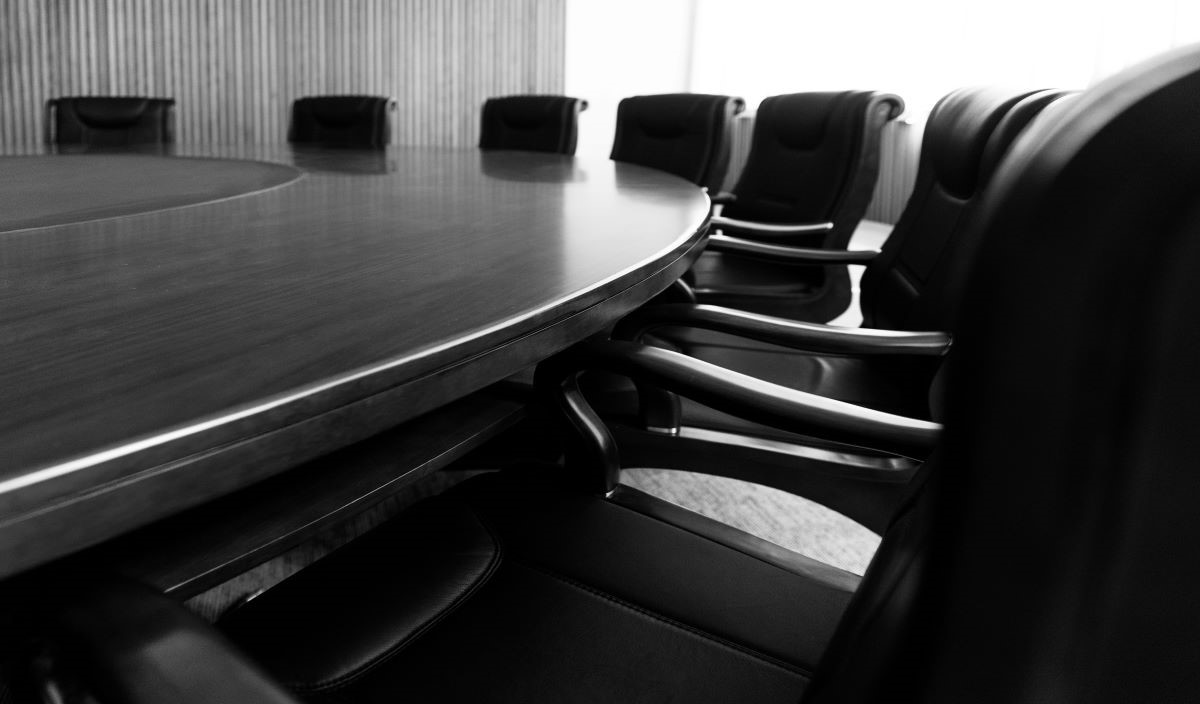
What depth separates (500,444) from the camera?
4.99ft

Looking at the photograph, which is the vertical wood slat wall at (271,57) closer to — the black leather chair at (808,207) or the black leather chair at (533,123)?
the black leather chair at (533,123)

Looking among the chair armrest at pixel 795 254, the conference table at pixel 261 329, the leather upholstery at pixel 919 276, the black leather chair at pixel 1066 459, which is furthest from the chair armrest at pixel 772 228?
the black leather chair at pixel 1066 459

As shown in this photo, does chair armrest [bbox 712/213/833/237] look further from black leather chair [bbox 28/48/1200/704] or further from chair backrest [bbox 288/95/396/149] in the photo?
chair backrest [bbox 288/95/396/149]

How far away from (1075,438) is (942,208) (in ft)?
4.50

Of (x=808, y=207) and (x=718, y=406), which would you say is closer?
(x=718, y=406)

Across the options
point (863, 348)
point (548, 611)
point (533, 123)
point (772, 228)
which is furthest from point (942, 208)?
point (533, 123)

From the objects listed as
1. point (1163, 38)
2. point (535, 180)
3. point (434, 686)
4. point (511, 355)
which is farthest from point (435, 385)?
point (1163, 38)

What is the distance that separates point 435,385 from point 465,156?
8.16 feet

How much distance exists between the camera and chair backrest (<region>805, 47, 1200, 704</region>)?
11.1 inches

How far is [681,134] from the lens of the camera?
3336mm

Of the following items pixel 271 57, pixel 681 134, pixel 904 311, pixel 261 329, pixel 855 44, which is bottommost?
pixel 904 311

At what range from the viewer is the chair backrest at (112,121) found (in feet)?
14.1

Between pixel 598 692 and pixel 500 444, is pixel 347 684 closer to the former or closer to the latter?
pixel 598 692

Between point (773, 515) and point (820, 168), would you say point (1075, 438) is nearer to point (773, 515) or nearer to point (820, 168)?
point (773, 515)
